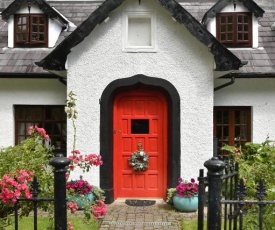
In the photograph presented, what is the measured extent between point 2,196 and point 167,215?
4.55 meters

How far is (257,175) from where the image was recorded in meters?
6.28

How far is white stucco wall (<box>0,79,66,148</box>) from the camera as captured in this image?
34.3ft

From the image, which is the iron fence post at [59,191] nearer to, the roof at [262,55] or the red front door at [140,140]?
the red front door at [140,140]

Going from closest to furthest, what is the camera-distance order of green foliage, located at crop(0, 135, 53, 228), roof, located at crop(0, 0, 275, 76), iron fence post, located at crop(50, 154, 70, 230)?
iron fence post, located at crop(50, 154, 70, 230)
green foliage, located at crop(0, 135, 53, 228)
roof, located at crop(0, 0, 275, 76)

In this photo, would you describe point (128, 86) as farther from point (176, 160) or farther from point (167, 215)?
point (167, 215)

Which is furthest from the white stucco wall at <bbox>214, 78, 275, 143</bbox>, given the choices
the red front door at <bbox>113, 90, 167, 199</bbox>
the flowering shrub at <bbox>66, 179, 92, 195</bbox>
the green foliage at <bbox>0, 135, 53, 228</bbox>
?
the green foliage at <bbox>0, 135, 53, 228</bbox>

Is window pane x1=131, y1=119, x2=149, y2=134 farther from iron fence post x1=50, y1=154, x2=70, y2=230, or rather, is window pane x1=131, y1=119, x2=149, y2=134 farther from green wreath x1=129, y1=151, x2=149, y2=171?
iron fence post x1=50, y1=154, x2=70, y2=230

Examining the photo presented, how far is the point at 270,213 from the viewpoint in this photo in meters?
4.41

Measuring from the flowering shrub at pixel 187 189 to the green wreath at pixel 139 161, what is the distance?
1113mm

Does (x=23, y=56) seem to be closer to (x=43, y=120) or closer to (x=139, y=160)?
(x=43, y=120)

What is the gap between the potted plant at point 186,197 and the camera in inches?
325

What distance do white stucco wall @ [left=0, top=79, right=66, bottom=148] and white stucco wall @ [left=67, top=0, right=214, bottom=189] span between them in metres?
1.54

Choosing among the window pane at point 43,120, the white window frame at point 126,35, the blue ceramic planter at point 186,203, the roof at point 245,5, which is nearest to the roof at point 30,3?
the window pane at point 43,120

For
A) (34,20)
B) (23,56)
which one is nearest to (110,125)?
(23,56)
